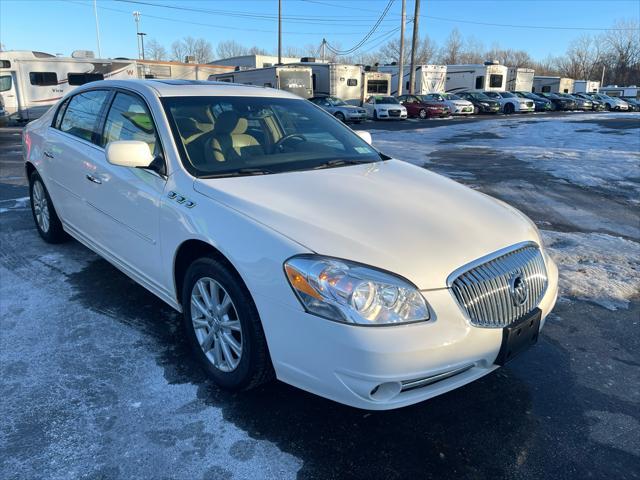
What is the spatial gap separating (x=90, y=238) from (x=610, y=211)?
21.7 feet

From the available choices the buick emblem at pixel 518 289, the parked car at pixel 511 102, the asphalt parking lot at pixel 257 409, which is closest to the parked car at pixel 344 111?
the parked car at pixel 511 102

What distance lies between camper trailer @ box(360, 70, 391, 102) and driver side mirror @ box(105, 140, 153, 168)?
94.4 feet

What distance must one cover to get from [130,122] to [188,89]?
46 cm

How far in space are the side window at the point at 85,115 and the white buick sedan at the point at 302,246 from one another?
39 mm

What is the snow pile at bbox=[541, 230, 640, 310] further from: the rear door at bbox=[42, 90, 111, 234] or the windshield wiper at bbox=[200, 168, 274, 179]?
the rear door at bbox=[42, 90, 111, 234]

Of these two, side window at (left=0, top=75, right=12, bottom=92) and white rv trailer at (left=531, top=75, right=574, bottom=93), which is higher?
white rv trailer at (left=531, top=75, right=574, bottom=93)

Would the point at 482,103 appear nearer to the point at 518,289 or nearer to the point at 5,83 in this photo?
the point at 5,83

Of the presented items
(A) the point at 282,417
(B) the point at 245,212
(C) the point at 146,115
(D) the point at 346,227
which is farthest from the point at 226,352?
(C) the point at 146,115

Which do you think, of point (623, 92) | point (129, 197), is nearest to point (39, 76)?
point (129, 197)

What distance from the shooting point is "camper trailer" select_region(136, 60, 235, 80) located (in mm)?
23609

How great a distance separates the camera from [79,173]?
3.94m

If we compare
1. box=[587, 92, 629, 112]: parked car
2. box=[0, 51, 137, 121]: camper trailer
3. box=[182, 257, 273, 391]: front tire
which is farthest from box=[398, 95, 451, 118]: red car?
box=[182, 257, 273, 391]: front tire

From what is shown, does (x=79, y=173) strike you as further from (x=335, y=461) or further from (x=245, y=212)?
(x=335, y=461)

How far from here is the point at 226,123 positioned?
3.36m
